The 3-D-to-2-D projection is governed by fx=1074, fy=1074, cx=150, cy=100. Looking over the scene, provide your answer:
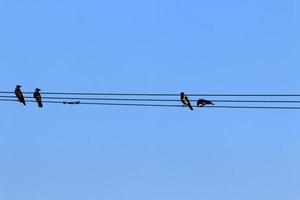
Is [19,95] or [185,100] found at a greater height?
[19,95]

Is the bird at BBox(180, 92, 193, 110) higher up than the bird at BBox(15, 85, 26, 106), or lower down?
lower down

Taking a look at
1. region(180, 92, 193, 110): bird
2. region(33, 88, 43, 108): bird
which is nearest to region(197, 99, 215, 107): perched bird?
region(180, 92, 193, 110): bird

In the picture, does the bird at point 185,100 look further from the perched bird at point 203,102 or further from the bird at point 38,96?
the bird at point 38,96

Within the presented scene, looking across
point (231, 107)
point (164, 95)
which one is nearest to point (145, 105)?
point (164, 95)

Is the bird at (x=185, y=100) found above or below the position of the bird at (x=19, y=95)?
below

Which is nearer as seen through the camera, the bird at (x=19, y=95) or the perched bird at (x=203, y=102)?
the perched bird at (x=203, y=102)

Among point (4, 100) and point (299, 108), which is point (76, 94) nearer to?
point (4, 100)

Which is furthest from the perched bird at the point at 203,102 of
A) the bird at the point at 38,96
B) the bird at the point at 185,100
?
the bird at the point at 38,96

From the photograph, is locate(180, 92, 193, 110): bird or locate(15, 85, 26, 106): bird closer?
locate(180, 92, 193, 110): bird

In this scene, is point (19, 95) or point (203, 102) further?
point (19, 95)

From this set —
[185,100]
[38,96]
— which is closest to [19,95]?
[38,96]

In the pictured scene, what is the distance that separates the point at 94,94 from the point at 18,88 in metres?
9.64

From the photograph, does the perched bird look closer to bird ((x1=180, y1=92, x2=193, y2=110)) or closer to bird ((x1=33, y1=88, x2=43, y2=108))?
bird ((x1=180, y1=92, x2=193, y2=110))

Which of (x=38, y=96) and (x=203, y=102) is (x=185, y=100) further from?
(x=38, y=96)
